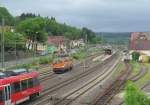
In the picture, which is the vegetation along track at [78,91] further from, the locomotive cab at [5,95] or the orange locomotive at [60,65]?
the locomotive cab at [5,95]

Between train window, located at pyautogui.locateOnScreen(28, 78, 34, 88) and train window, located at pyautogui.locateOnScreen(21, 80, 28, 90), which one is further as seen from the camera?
train window, located at pyautogui.locateOnScreen(28, 78, 34, 88)

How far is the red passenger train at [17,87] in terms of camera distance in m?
33.5

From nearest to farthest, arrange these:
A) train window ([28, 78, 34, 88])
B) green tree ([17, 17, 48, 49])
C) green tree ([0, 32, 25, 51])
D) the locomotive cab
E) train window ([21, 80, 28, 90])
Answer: the locomotive cab → train window ([21, 80, 28, 90]) → train window ([28, 78, 34, 88]) → green tree ([0, 32, 25, 51]) → green tree ([17, 17, 48, 49])

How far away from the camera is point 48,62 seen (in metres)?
95.9

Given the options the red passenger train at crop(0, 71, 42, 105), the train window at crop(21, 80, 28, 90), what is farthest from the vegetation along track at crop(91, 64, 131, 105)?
the train window at crop(21, 80, 28, 90)

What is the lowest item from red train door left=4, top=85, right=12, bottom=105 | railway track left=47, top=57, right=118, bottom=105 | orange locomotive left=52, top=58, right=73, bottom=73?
railway track left=47, top=57, right=118, bottom=105

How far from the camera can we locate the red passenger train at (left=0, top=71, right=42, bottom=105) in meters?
33.5

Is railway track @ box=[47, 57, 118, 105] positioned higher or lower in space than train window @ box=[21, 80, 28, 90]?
lower

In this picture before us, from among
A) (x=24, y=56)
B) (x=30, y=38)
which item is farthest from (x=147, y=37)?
(x=24, y=56)

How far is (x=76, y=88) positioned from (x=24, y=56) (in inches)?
2275

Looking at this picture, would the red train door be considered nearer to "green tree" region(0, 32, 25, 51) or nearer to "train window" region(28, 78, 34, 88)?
"train window" region(28, 78, 34, 88)

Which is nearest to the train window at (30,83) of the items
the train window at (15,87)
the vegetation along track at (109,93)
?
the train window at (15,87)

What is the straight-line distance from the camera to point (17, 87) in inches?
1438

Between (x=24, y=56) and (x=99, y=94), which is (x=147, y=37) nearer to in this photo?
(x=24, y=56)
